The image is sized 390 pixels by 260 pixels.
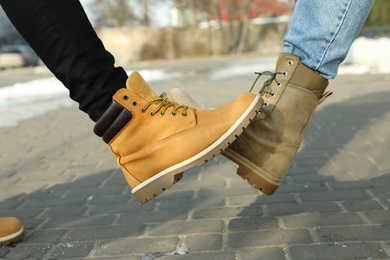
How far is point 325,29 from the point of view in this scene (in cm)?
211

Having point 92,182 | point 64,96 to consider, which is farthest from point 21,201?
point 64,96

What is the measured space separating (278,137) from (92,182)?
5.94 ft

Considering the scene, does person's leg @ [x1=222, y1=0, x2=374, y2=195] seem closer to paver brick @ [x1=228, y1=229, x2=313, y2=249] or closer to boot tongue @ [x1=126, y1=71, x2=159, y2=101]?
paver brick @ [x1=228, y1=229, x2=313, y2=249]

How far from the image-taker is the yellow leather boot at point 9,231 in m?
2.36

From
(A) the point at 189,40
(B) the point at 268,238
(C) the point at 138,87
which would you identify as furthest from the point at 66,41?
(A) the point at 189,40

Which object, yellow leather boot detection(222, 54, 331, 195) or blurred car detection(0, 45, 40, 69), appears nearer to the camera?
yellow leather boot detection(222, 54, 331, 195)

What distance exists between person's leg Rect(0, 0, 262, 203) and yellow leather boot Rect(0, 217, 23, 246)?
2.09 ft

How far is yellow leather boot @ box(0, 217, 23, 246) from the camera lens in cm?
236

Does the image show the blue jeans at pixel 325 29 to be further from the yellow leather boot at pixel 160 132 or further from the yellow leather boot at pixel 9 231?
the yellow leather boot at pixel 9 231

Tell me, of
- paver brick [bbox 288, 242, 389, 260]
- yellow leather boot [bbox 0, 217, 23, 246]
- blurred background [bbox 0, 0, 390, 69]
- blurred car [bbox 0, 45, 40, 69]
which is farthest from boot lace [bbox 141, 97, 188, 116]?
blurred car [bbox 0, 45, 40, 69]

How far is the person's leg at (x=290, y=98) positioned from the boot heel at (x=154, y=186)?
0.29 m

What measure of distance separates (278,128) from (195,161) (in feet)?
1.38

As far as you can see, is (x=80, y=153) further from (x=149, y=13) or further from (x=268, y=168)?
(x=149, y=13)

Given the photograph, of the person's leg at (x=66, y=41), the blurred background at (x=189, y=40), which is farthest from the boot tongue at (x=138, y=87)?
the blurred background at (x=189, y=40)
